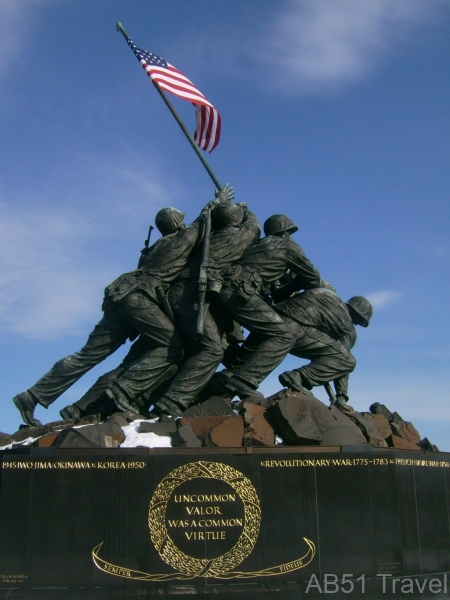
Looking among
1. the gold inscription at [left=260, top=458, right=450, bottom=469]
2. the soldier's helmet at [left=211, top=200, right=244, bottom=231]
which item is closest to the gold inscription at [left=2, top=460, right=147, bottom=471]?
the gold inscription at [left=260, top=458, right=450, bottom=469]

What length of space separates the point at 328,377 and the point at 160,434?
11.4 feet

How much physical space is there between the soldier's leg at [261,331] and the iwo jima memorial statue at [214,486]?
0.02 meters

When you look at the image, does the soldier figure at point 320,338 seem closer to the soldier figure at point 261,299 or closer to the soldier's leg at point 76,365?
the soldier figure at point 261,299

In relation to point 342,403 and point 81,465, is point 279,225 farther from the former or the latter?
point 81,465

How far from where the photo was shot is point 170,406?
12391mm

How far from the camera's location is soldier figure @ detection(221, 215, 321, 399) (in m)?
12.7

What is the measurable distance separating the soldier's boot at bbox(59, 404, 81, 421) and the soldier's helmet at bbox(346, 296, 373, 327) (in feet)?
18.3

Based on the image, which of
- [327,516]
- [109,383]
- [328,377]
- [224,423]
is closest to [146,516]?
[224,423]

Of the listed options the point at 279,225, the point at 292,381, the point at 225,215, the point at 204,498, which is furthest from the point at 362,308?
the point at 204,498

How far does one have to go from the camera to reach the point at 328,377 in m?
13.4

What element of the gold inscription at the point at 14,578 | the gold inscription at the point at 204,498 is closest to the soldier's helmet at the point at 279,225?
the gold inscription at the point at 204,498

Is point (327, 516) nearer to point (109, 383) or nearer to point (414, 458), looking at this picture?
point (414, 458)

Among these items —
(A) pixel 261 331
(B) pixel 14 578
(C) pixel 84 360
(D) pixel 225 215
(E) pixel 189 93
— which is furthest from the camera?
(E) pixel 189 93

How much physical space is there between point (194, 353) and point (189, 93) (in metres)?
6.61
